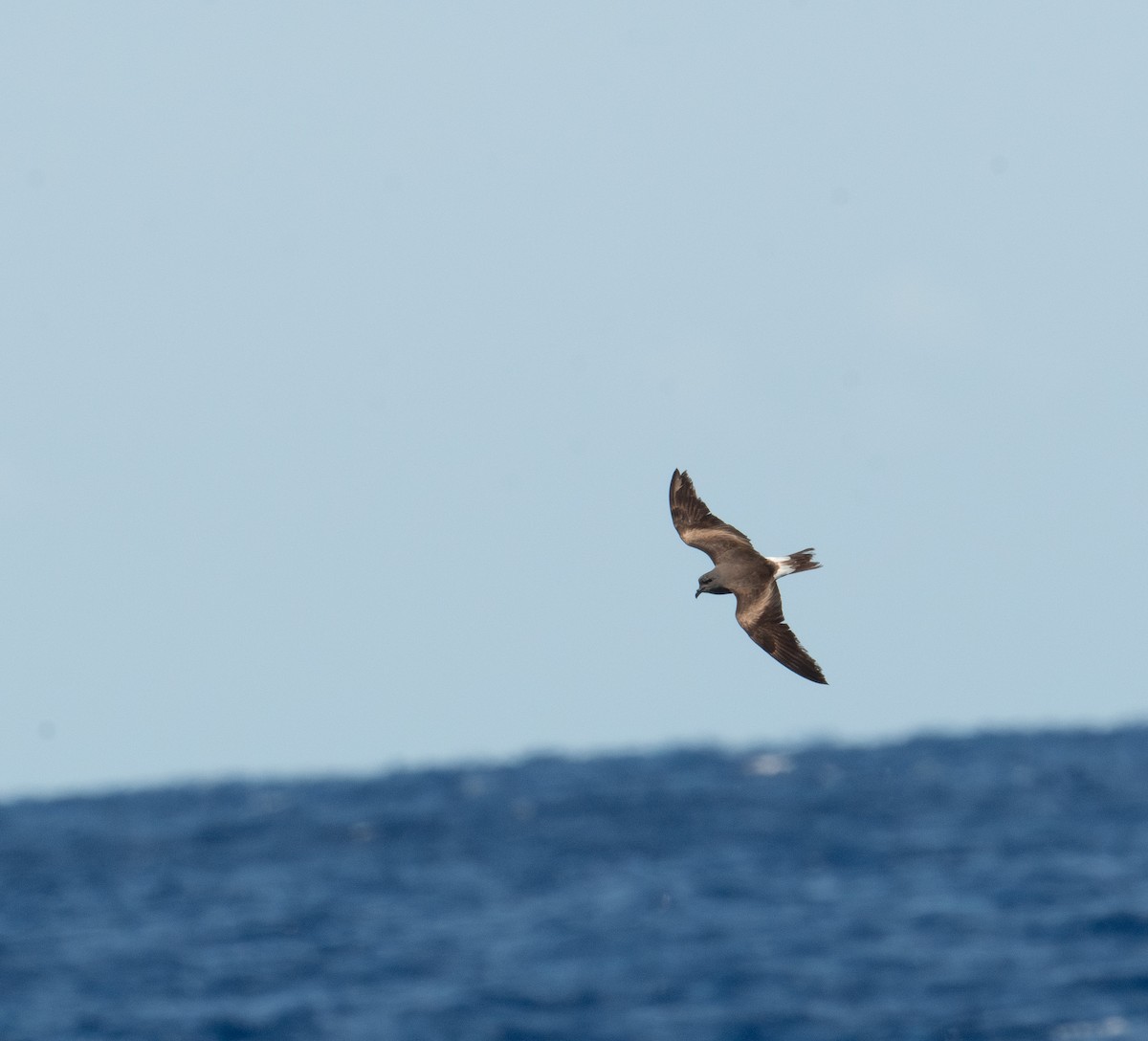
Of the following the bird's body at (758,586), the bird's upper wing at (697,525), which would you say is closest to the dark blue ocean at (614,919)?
the bird's upper wing at (697,525)

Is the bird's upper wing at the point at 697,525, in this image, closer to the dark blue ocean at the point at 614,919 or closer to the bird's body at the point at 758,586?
the bird's body at the point at 758,586

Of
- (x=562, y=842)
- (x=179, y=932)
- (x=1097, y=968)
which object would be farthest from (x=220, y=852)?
(x=1097, y=968)

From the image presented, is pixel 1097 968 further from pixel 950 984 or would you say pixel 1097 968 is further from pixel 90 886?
pixel 90 886

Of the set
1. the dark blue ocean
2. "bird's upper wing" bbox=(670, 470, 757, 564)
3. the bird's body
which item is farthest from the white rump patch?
the dark blue ocean

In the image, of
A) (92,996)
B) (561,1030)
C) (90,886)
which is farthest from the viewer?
(90,886)

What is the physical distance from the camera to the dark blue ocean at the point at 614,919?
69.8m

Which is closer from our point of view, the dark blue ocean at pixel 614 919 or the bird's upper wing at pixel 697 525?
the bird's upper wing at pixel 697 525

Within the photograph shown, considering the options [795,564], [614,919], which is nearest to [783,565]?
[795,564]

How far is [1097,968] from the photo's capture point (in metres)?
71.8

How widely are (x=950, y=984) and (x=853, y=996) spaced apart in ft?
12.4

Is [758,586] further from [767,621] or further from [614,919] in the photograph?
[614,919]

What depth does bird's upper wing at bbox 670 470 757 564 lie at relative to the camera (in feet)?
48.1

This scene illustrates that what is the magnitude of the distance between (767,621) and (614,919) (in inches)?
3073

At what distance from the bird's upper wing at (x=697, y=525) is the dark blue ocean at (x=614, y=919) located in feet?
173
